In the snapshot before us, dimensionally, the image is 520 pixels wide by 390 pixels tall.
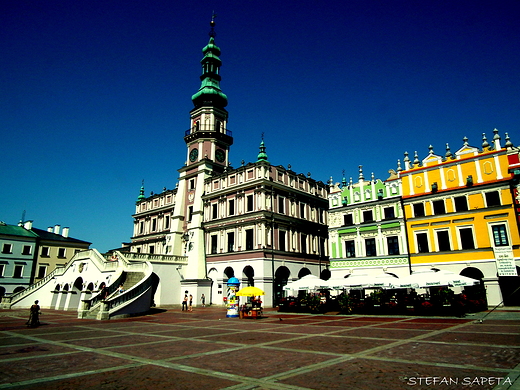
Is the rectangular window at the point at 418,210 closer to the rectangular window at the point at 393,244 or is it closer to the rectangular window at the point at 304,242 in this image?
the rectangular window at the point at 393,244

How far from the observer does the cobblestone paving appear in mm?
7922

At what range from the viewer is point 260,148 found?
46750 mm

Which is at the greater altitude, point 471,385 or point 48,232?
point 48,232

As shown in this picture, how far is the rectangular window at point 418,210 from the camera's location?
35.1 metres

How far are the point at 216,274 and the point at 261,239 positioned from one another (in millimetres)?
8461

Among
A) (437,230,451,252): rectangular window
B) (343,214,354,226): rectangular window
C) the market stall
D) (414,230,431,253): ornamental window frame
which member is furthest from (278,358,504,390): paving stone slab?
(343,214,354,226): rectangular window

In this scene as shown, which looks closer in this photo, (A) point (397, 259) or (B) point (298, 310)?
(B) point (298, 310)

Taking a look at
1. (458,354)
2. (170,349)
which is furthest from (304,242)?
(458,354)

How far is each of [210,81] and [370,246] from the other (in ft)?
111

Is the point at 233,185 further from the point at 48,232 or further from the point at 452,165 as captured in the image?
the point at 48,232

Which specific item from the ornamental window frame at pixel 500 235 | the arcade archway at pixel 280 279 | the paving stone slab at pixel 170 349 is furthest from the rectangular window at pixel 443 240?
the paving stone slab at pixel 170 349

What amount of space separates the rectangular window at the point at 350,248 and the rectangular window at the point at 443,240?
28.2 feet

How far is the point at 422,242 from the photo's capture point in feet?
114

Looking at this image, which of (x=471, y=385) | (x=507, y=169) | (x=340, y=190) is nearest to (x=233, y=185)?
(x=340, y=190)
